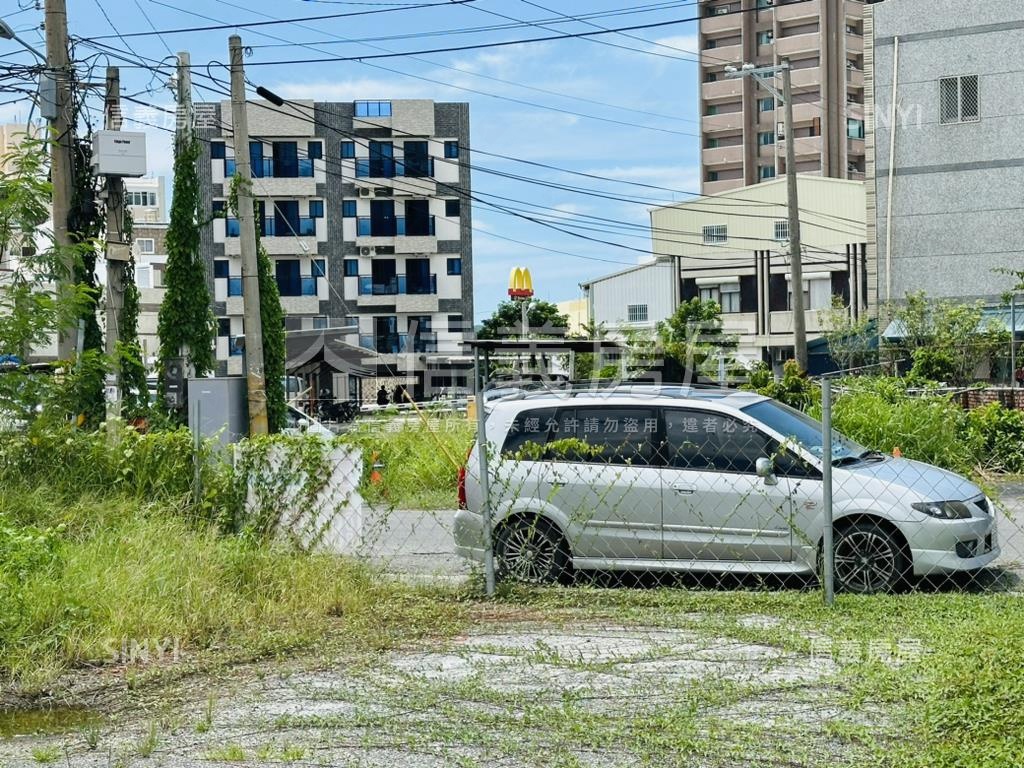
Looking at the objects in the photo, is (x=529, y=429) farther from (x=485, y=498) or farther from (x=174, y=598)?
(x=174, y=598)

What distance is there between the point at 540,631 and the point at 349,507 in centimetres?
223

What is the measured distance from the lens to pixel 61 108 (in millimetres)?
18906

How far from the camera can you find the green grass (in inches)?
292

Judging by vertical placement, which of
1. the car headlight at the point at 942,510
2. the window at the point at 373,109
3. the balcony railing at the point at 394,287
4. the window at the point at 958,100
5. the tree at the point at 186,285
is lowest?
the car headlight at the point at 942,510

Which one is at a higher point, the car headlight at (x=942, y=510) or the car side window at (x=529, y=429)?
the car side window at (x=529, y=429)

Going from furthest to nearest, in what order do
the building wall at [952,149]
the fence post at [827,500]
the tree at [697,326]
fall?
the tree at [697,326] < the building wall at [952,149] < the fence post at [827,500]

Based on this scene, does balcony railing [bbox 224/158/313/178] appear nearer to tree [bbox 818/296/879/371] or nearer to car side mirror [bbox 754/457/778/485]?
tree [bbox 818/296/879/371]

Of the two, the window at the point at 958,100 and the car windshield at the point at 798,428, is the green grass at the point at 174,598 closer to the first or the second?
the car windshield at the point at 798,428

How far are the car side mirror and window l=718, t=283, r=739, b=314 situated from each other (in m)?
53.5

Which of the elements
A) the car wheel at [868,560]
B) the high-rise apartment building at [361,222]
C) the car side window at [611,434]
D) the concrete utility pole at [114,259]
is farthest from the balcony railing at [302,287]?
the car wheel at [868,560]

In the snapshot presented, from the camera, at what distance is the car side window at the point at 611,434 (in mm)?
9758

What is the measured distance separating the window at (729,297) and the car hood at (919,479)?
2088 inches

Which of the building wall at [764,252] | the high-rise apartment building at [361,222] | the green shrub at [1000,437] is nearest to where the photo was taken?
the green shrub at [1000,437]

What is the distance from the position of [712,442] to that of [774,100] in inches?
2886
